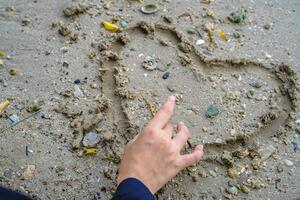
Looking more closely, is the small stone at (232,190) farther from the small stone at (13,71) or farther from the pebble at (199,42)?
the small stone at (13,71)

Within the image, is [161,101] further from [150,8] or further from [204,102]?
[150,8]

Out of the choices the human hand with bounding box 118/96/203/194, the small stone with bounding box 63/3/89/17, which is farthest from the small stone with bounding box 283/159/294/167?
the small stone with bounding box 63/3/89/17

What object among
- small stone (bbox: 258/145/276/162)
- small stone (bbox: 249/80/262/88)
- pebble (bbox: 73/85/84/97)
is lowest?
small stone (bbox: 258/145/276/162)

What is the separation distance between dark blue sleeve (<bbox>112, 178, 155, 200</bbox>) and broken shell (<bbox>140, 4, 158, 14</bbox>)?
1.39m

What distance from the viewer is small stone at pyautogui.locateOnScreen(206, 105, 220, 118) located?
7.80 ft

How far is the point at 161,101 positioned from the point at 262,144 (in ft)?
1.88

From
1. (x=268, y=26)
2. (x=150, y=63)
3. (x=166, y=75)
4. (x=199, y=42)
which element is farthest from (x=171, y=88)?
(x=268, y=26)

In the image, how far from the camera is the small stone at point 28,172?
207cm

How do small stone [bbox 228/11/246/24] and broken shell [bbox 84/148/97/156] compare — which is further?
small stone [bbox 228/11/246/24]

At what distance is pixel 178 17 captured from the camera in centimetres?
281

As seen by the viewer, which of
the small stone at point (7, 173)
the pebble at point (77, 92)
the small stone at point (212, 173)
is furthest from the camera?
the pebble at point (77, 92)

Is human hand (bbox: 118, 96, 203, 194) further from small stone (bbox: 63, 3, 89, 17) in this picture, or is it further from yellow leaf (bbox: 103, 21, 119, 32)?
small stone (bbox: 63, 3, 89, 17)

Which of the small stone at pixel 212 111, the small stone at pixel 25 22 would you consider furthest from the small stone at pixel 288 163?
the small stone at pixel 25 22

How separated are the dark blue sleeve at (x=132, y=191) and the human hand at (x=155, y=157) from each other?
82mm
